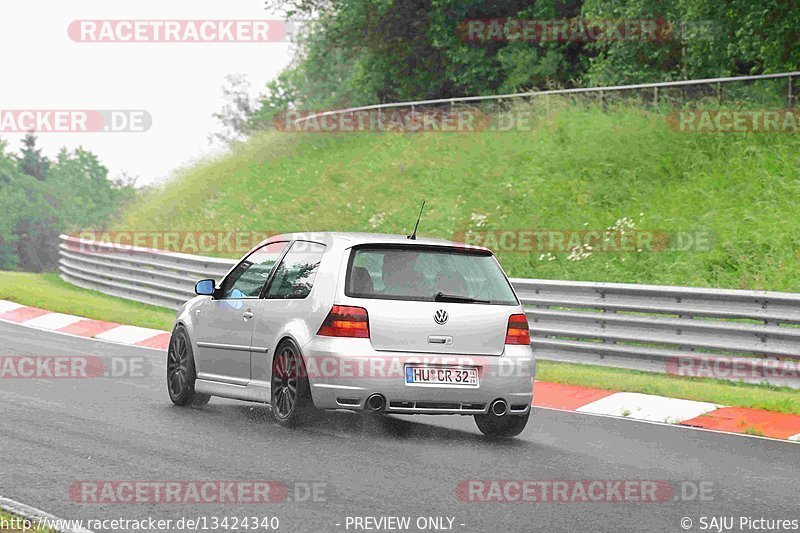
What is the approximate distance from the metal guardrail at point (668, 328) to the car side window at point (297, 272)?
5.46 meters

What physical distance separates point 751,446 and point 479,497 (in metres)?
3.51

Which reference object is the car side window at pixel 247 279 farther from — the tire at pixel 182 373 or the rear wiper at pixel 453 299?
the rear wiper at pixel 453 299

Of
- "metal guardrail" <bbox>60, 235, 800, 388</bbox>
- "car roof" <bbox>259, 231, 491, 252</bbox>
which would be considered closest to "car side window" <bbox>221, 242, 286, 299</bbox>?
"car roof" <bbox>259, 231, 491, 252</bbox>

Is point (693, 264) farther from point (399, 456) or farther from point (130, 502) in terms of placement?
point (130, 502)

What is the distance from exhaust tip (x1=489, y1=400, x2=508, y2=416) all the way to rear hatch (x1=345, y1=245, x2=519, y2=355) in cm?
39

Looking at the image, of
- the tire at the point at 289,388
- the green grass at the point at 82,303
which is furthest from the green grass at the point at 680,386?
the green grass at the point at 82,303

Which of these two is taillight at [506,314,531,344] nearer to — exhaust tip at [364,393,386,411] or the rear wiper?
the rear wiper

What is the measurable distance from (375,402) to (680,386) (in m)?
5.05

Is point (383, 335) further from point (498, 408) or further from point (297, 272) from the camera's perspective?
point (297, 272)

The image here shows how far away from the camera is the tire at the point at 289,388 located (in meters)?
9.91

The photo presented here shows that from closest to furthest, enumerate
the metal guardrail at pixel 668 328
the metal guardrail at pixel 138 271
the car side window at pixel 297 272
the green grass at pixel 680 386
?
the car side window at pixel 297 272 → the green grass at pixel 680 386 → the metal guardrail at pixel 668 328 → the metal guardrail at pixel 138 271

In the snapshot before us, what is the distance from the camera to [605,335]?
15305 mm

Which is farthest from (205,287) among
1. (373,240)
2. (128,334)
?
(128,334)

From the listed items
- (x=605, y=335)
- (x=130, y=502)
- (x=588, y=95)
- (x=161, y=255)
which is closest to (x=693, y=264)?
(x=605, y=335)
